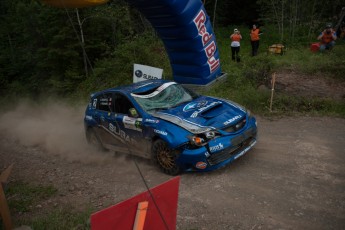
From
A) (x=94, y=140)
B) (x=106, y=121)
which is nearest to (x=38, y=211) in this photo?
(x=106, y=121)

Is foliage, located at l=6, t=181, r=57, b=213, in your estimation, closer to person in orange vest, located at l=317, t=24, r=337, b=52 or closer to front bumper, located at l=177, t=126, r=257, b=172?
front bumper, located at l=177, t=126, r=257, b=172

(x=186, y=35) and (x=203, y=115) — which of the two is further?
(x=186, y=35)

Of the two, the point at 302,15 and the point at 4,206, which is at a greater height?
the point at 302,15

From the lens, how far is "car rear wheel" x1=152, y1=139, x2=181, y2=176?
7.21 meters

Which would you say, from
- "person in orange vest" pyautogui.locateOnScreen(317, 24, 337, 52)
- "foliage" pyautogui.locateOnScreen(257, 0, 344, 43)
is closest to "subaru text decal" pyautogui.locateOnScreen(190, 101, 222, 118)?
"person in orange vest" pyautogui.locateOnScreen(317, 24, 337, 52)

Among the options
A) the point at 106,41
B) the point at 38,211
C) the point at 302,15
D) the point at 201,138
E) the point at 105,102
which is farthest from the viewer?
the point at 106,41

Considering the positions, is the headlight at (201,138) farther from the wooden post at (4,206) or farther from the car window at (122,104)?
the wooden post at (4,206)

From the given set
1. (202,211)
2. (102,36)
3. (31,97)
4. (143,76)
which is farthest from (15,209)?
(31,97)

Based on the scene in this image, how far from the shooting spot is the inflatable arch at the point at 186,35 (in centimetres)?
1159

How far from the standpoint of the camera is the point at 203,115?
748 centimetres

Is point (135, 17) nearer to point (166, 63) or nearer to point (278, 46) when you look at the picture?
point (166, 63)

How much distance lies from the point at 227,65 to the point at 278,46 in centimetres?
258

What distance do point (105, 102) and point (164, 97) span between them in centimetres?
159

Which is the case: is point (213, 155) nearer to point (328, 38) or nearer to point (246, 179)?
point (246, 179)
